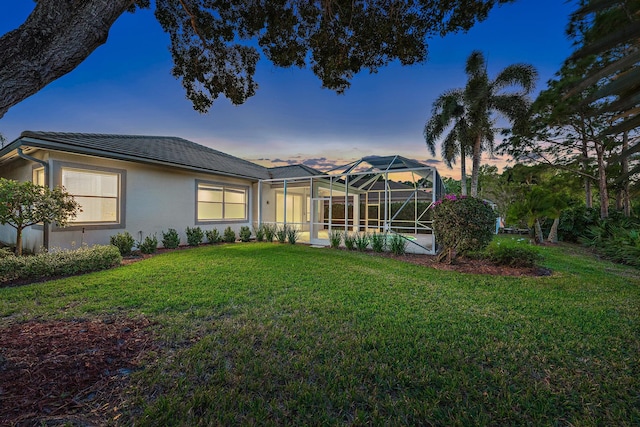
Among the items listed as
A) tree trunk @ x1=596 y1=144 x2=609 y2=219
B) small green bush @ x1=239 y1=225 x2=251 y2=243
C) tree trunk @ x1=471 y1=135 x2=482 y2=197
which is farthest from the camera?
tree trunk @ x1=471 y1=135 x2=482 y2=197

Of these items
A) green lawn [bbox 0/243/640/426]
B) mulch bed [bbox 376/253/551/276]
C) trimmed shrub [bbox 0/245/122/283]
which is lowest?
green lawn [bbox 0/243/640/426]

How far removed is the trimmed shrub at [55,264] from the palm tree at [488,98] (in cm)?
1622

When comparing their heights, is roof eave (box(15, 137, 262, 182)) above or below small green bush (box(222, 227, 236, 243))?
above

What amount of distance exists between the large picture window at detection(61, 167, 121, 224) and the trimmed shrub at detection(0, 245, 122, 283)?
8.10 ft

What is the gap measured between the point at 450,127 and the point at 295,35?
45.7 ft

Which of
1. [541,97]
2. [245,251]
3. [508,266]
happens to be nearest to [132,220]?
[245,251]

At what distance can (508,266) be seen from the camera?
7129 mm

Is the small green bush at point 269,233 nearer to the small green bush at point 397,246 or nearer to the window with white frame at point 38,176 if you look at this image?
the small green bush at point 397,246

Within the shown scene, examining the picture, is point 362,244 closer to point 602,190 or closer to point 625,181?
point 625,181

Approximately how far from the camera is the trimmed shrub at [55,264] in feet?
17.8

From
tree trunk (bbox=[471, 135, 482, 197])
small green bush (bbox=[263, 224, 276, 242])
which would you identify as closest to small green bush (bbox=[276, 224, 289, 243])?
small green bush (bbox=[263, 224, 276, 242])

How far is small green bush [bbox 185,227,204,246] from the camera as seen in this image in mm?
10312

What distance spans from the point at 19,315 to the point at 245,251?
5.69 metres

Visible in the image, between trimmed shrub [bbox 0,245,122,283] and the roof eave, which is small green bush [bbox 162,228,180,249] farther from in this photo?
trimmed shrub [bbox 0,245,122,283]
